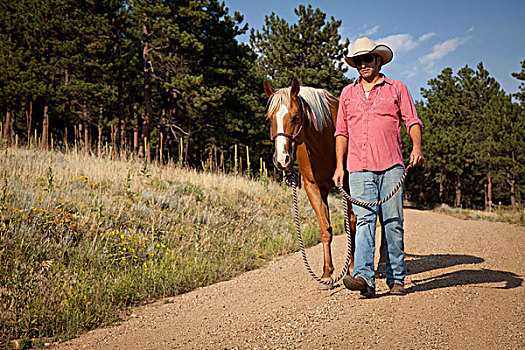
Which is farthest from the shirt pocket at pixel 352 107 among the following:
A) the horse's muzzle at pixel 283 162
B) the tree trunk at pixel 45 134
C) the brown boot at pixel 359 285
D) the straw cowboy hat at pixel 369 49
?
the tree trunk at pixel 45 134

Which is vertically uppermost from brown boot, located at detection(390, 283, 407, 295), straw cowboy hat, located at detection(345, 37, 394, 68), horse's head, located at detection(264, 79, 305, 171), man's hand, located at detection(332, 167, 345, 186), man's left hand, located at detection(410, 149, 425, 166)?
straw cowboy hat, located at detection(345, 37, 394, 68)

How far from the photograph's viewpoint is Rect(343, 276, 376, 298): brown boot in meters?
3.19

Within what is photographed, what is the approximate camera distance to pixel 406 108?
3.51m

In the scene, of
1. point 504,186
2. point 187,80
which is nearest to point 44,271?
point 187,80

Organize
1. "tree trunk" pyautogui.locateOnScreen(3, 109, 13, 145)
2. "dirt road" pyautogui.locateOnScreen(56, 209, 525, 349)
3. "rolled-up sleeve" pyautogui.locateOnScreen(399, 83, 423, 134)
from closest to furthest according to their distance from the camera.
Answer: "dirt road" pyautogui.locateOnScreen(56, 209, 525, 349), "rolled-up sleeve" pyautogui.locateOnScreen(399, 83, 423, 134), "tree trunk" pyautogui.locateOnScreen(3, 109, 13, 145)

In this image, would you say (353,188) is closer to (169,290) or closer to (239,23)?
(169,290)

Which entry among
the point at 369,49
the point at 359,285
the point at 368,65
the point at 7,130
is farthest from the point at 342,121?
the point at 7,130

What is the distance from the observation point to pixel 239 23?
840 inches

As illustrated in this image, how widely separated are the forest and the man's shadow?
A: 341 inches

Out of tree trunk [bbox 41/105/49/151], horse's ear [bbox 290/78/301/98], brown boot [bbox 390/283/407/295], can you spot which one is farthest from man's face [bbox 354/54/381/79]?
tree trunk [bbox 41/105/49/151]

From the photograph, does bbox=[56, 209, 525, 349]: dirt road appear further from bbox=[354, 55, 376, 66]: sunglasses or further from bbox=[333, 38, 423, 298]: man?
bbox=[354, 55, 376, 66]: sunglasses

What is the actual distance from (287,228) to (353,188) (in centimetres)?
478

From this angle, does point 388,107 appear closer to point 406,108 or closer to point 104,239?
point 406,108

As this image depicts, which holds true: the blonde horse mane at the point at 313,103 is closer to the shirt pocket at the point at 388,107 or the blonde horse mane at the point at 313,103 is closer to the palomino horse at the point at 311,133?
the palomino horse at the point at 311,133
